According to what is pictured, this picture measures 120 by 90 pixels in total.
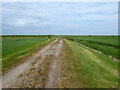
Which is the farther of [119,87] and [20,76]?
[20,76]

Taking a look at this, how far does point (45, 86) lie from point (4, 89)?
8.34ft

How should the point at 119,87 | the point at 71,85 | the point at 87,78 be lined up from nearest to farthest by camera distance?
the point at 71,85 < the point at 119,87 < the point at 87,78

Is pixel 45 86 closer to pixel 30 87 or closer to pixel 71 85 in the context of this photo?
pixel 30 87

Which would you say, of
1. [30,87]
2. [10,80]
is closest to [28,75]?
[10,80]

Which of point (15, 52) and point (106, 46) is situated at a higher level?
point (106, 46)

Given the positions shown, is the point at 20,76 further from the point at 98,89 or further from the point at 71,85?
the point at 98,89

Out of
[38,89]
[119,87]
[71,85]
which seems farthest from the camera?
[119,87]

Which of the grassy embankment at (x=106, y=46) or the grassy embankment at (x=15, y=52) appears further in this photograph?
the grassy embankment at (x=106, y=46)

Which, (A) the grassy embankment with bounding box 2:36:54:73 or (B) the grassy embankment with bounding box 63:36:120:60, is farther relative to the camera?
(B) the grassy embankment with bounding box 63:36:120:60

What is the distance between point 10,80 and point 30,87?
1.93 meters

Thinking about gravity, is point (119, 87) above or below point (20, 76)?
below

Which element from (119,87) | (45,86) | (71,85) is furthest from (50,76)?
(119,87)

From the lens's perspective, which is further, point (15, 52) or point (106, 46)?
point (106, 46)

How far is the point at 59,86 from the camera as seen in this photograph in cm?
660
